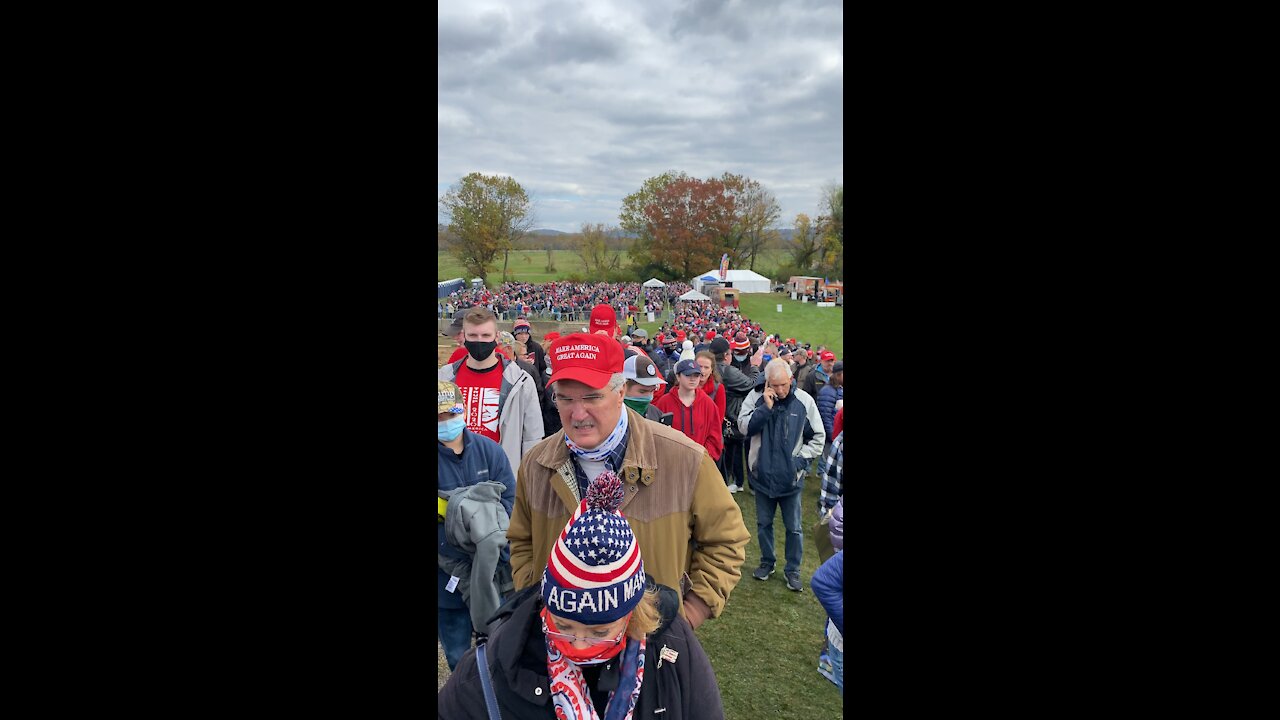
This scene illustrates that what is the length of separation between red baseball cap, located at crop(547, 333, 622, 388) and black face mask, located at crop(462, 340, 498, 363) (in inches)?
80.8

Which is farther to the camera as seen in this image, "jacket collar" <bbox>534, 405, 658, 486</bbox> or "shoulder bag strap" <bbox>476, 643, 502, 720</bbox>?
"jacket collar" <bbox>534, 405, 658, 486</bbox>

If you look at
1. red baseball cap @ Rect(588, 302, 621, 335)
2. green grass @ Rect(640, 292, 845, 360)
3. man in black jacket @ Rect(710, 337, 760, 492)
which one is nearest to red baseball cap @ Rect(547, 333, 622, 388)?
red baseball cap @ Rect(588, 302, 621, 335)

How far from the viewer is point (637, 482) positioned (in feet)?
8.18

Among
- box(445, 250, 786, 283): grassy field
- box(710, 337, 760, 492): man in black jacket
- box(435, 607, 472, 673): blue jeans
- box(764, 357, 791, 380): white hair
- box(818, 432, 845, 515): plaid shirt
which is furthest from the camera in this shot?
box(445, 250, 786, 283): grassy field

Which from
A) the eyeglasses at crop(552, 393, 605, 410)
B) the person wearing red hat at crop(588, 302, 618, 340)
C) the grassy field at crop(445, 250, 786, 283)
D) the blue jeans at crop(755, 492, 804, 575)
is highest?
the grassy field at crop(445, 250, 786, 283)

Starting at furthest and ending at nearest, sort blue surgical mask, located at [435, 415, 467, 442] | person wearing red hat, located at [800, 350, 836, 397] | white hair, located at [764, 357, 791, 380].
→ person wearing red hat, located at [800, 350, 836, 397]
white hair, located at [764, 357, 791, 380]
blue surgical mask, located at [435, 415, 467, 442]

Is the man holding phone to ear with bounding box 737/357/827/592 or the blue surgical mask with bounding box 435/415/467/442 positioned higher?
the blue surgical mask with bounding box 435/415/467/442

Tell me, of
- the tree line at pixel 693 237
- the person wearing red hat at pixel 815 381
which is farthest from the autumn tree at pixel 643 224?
the person wearing red hat at pixel 815 381

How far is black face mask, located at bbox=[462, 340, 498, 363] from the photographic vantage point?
4.53 metres

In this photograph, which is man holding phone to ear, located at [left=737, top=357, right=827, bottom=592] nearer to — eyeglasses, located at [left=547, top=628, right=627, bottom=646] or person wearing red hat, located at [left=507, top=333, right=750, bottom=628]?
person wearing red hat, located at [left=507, top=333, right=750, bottom=628]

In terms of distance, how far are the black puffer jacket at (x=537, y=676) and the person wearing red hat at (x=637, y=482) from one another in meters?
0.48

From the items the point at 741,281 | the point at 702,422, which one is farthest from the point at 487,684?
the point at 741,281

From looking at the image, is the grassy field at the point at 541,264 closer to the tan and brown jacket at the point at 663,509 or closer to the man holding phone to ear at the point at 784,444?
the man holding phone to ear at the point at 784,444

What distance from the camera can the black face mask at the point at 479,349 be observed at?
178 inches
